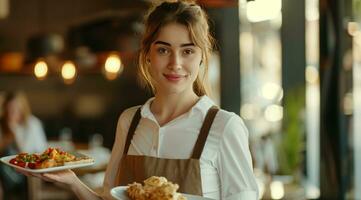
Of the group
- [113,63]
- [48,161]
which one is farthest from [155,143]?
[113,63]

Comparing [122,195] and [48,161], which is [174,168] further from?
[48,161]

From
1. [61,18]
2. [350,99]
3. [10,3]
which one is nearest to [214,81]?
[61,18]

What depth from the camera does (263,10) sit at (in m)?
6.74

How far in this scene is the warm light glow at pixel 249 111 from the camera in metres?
7.20

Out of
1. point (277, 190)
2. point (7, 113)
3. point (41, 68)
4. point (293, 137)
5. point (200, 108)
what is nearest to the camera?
point (200, 108)

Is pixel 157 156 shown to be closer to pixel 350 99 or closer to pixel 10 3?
pixel 350 99

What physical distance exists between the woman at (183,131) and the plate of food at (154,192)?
0.15 metres

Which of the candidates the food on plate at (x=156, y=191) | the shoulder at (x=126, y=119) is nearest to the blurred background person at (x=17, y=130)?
the shoulder at (x=126, y=119)

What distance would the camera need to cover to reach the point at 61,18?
27.7ft

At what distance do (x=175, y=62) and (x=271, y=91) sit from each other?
16.5 feet

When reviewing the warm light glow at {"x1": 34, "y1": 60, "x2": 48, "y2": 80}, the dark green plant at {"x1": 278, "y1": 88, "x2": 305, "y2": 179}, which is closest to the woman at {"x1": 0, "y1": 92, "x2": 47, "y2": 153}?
the warm light glow at {"x1": 34, "y1": 60, "x2": 48, "y2": 80}

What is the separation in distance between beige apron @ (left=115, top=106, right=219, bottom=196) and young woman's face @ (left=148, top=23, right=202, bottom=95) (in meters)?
0.14

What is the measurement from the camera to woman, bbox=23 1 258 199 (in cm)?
177

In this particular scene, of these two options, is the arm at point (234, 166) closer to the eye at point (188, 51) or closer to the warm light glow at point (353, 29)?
the eye at point (188, 51)
